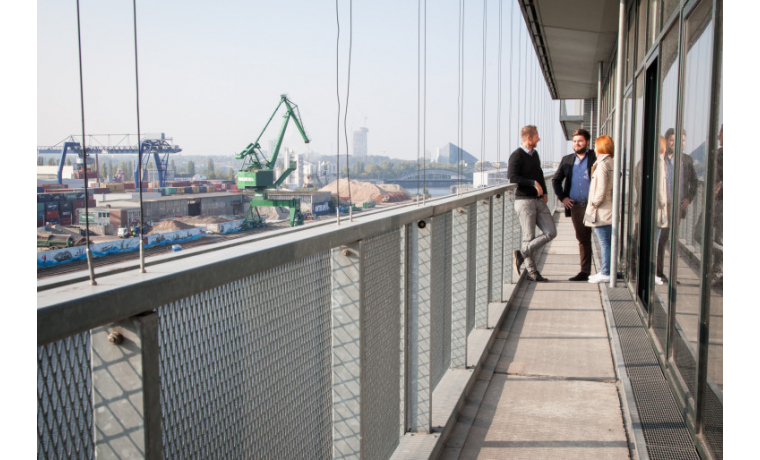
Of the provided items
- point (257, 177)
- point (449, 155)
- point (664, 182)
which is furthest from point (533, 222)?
point (257, 177)

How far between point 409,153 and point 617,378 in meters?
1.97

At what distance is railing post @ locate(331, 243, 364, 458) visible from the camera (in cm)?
222

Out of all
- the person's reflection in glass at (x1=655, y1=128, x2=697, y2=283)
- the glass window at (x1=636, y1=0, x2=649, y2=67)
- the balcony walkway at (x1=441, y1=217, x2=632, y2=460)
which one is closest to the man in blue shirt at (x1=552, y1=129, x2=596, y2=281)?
the balcony walkway at (x1=441, y1=217, x2=632, y2=460)

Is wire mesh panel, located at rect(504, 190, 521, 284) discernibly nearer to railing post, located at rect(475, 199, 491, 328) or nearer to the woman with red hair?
the woman with red hair

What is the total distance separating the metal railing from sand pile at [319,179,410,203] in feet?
0.36

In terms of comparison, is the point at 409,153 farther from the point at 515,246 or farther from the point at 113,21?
the point at 515,246

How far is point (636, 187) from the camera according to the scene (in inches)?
243

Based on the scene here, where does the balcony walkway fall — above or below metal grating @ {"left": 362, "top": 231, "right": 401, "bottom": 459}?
below

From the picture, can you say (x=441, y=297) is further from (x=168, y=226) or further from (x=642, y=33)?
(x=642, y=33)

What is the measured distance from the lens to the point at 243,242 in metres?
1.72

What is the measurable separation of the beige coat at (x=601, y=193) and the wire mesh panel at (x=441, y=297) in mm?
3476

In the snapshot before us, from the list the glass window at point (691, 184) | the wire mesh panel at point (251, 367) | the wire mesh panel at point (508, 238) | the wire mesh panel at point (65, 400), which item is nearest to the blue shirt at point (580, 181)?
the wire mesh panel at point (508, 238)

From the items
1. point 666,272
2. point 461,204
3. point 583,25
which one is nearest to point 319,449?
point 461,204

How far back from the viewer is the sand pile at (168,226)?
1442 millimetres
